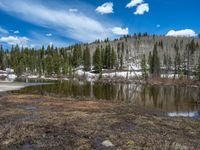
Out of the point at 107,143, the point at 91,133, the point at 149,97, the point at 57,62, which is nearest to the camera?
the point at 107,143

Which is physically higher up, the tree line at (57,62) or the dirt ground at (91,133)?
the tree line at (57,62)

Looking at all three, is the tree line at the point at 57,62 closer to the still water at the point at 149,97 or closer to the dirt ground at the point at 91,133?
the still water at the point at 149,97

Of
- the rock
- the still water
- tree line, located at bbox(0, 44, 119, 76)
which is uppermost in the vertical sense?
tree line, located at bbox(0, 44, 119, 76)

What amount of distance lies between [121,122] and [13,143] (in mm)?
9620

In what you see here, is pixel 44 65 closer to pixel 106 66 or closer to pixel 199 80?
pixel 106 66

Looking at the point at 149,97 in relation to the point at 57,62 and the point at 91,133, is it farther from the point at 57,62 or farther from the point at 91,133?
the point at 57,62

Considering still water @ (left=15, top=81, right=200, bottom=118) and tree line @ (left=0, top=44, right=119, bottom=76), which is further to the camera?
tree line @ (left=0, top=44, right=119, bottom=76)

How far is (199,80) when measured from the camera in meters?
113

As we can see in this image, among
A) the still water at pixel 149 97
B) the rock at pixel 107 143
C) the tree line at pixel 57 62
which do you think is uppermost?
the tree line at pixel 57 62

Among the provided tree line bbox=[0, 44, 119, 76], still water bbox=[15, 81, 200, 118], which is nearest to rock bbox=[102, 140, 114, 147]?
still water bbox=[15, 81, 200, 118]

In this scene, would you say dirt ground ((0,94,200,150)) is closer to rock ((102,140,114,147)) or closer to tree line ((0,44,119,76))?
rock ((102,140,114,147))

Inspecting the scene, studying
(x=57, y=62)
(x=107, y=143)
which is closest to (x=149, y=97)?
(x=107, y=143)

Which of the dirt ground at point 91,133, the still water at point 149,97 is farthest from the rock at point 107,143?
the still water at point 149,97

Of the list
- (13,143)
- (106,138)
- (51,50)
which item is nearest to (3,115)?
(13,143)
